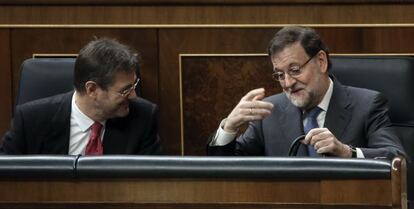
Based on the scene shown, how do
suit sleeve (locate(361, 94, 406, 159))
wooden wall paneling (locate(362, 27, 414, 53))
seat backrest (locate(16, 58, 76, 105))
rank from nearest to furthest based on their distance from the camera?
1. suit sleeve (locate(361, 94, 406, 159))
2. seat backrest (locate(16, 58, 76, 105))
3. wooden wall paneling (locate(362, 27, 414, 53))

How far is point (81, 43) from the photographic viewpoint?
2.94 m

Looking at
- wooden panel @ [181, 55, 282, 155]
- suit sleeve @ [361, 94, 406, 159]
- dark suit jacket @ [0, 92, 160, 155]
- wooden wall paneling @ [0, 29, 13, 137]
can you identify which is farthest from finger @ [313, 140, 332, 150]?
wooden wall paneling @ [0, 29, 13, 137]

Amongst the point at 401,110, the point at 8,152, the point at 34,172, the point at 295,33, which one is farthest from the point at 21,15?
the point at 34,172

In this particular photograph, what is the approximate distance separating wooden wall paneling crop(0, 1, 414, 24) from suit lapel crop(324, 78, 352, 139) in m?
0.50

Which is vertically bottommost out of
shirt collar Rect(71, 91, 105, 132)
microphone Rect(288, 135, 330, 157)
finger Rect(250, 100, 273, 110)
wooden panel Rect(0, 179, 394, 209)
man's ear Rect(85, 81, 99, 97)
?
wooden panel Rect(0, 179, 394, 209)

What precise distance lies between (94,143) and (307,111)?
0.56 metres

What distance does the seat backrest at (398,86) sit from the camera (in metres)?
2.47

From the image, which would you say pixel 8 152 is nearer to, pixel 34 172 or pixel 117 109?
pixel 117 109

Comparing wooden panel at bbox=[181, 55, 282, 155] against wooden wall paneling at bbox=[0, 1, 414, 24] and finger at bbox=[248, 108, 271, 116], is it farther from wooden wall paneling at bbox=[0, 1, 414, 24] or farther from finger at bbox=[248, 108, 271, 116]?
finger at bbox=[248, 108, 271, 116]

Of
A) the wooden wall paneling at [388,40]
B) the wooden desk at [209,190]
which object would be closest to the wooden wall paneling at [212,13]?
the wooden wall paneling at [388,40]

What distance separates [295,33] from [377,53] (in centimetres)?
53

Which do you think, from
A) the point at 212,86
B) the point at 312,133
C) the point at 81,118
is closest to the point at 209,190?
the point at 312,133

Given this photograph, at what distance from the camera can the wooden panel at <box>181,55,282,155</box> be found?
289 cm

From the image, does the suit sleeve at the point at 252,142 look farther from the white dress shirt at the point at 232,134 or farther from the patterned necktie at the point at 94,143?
the patterned necktie at the point at 94,143
